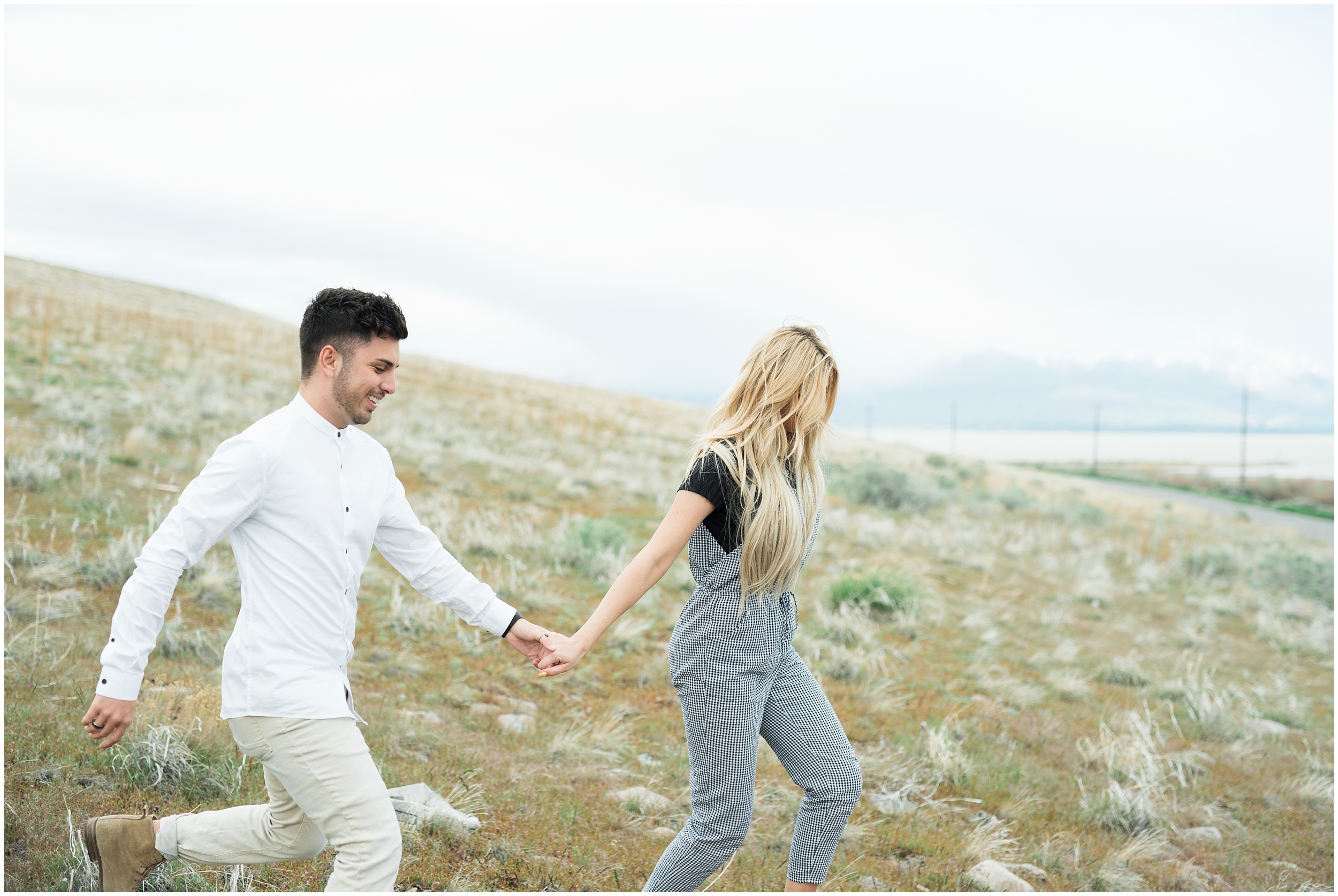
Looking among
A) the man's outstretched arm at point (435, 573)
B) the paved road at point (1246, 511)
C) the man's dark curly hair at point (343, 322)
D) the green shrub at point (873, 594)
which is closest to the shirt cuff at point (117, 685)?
the man's outstretched arm at point (435, 573)

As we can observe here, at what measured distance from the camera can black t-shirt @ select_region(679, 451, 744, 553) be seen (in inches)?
107

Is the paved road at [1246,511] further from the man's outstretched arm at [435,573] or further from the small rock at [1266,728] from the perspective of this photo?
the man's outstretched arm at [435,573]

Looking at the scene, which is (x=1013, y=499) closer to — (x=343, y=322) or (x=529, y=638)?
(x=529, y=638)

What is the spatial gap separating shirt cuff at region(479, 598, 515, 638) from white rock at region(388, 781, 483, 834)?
4.50ft

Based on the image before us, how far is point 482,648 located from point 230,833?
3.94 metres

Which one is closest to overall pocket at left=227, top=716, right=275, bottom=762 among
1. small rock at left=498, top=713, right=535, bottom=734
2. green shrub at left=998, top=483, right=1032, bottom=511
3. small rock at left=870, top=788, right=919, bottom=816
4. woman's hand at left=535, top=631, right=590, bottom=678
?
woman's hand at left=535, top=631, right=590, bottom=678

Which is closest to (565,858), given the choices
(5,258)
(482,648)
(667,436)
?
(482,648)

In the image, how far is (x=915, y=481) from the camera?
18.7 metres

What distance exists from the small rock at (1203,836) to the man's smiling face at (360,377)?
5038mm

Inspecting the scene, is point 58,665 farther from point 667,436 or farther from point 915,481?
point 667,436

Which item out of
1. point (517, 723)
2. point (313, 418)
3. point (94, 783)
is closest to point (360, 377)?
point (313, 418)

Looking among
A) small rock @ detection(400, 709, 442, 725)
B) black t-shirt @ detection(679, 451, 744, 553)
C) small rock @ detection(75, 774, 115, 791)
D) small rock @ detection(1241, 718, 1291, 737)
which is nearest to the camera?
black t-shirt @ detection(679, 451, 744, 553)

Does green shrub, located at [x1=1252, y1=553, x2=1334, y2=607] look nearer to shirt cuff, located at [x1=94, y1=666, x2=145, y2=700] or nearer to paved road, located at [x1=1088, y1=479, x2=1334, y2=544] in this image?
paved road, located at [x1=1088, y1=479, x2=1334, y2=544]

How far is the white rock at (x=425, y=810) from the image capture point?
12.5 ft
